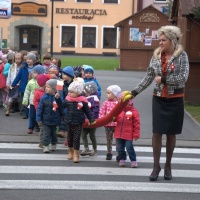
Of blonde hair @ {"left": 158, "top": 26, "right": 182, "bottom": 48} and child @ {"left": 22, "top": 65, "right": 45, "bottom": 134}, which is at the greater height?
blonde hair @ {"left": 158, "top": 26, "right": 182, "bottom": 48}

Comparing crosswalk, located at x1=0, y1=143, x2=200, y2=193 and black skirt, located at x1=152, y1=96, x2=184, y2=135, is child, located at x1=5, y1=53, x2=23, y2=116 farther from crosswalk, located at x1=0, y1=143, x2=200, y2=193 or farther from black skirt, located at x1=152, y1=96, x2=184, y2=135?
black skirt, located at x1=152, y1=96, x2=184, y2=135

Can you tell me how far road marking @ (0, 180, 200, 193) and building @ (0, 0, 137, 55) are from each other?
155 ft

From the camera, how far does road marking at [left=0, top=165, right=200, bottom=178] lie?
876cm

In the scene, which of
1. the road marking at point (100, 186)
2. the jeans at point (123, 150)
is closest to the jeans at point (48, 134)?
the jeans at point (123, 150)

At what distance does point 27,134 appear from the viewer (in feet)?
40.3

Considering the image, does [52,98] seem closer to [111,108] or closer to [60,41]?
[111,108]

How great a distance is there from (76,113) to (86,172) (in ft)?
3.57

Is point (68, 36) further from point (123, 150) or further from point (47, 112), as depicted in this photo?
point (123, 150)

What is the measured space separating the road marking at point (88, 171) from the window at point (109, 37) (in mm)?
47063

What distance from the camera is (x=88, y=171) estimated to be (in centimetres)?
889

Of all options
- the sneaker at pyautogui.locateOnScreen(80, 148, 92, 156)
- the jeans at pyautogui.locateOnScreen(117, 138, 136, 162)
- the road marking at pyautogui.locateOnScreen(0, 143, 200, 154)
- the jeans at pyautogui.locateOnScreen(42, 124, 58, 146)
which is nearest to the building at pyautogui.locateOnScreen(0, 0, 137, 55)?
the road marking at pyautogui.locateOnScreen(0, 143, 200, 154)

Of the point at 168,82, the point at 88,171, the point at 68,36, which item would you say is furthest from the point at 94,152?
the point at 68,36

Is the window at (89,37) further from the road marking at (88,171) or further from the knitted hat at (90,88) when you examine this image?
the road marking at (88,171)

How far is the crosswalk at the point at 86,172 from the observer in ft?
25.9
